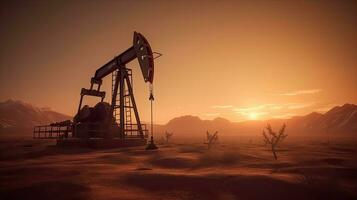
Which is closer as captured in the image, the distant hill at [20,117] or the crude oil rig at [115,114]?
the crude oil rig at [115,114]

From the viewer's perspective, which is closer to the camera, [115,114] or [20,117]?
[115,114]

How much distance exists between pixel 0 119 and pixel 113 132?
5114 inches

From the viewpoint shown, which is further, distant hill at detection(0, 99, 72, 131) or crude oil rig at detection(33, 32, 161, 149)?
distant hill at detection(0, 99, 72, 131)

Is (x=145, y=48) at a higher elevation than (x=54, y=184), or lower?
higher

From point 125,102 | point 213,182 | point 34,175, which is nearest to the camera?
point 213,182

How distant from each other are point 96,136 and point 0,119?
12844 centimetres

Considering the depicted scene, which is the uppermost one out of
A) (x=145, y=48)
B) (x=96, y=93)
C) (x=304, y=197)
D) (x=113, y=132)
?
(x=145, y=48)

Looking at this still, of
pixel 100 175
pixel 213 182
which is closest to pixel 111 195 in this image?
pixel 100 175

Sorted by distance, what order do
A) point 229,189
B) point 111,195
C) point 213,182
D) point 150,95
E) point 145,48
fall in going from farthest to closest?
point 145,48, point 150,95, point 213,182, point 229,189, point 111,195

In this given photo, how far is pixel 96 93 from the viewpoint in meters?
20.2

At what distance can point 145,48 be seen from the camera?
14648 mm

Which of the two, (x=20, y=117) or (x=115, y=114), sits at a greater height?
(x=20, y=117)

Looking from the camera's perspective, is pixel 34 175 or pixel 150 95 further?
pixel 150 95

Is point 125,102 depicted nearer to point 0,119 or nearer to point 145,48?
point 145,48
